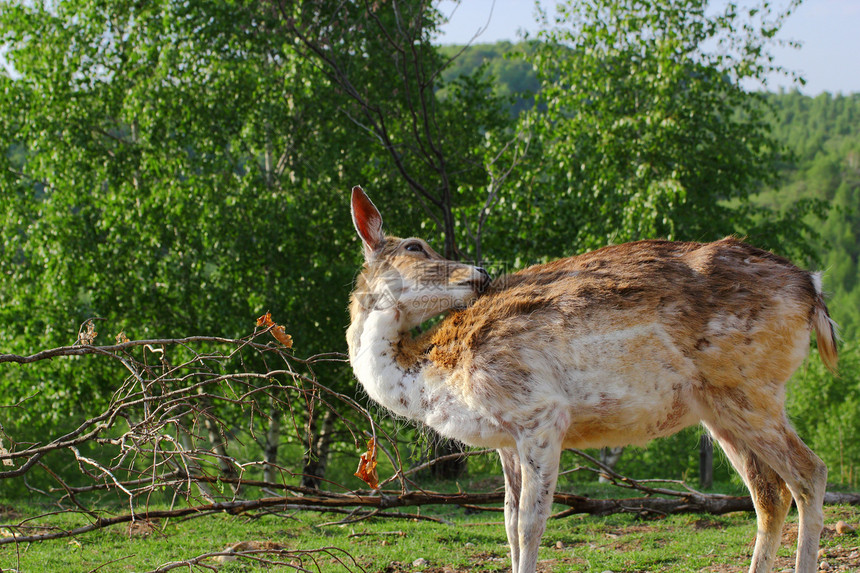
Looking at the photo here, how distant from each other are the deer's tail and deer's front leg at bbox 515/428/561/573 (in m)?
1.89

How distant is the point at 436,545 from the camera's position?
6.41 metres

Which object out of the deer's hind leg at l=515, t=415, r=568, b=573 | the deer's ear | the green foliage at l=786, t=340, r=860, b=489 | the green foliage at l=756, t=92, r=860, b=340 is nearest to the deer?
the deer's hind leg at l=515, t=415, r=568, b=573

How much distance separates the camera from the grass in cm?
555

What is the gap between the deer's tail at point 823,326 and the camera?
4.59 m

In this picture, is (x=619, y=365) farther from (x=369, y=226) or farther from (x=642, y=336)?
(x=369, y=226)

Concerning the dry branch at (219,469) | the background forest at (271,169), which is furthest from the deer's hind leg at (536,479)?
the background forest at (271,169)

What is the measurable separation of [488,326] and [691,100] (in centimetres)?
1246

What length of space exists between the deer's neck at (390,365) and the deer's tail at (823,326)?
2.51 metres

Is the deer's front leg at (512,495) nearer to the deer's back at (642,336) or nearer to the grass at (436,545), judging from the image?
the deer's back at (642,336)

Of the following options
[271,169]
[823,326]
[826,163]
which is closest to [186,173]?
[271,169]

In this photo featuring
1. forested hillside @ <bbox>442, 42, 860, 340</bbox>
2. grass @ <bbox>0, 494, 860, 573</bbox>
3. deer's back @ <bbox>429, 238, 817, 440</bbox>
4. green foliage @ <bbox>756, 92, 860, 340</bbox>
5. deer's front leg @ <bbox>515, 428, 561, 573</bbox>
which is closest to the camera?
deer's front leg @ <bbox>515, 428, 561, 573</bbox>

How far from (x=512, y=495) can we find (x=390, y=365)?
3.83ft

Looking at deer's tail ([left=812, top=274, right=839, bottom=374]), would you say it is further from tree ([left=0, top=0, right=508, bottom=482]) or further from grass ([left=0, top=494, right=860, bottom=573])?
tree ([left=0, top=0, right=508, bottom=482])

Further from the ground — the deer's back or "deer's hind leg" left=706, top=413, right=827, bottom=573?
the deer's back
